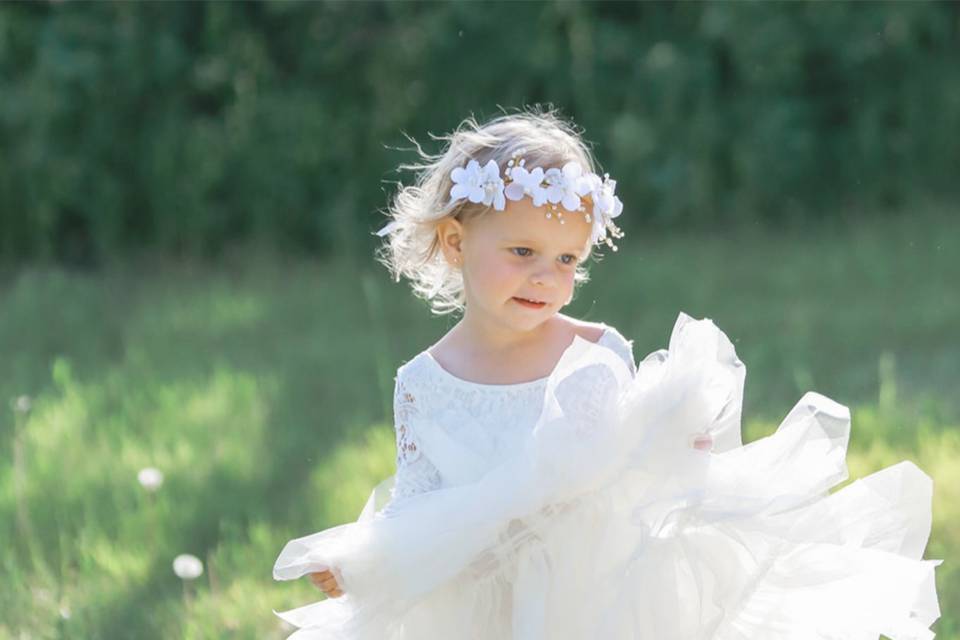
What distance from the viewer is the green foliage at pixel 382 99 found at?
741 cm

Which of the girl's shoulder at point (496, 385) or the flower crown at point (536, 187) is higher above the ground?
the flower crown at point (536, 187)

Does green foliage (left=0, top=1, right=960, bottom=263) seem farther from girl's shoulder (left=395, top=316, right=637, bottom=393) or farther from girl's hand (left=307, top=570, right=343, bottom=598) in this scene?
girl's hand (left=307, top=570, right=343, bottom=598)

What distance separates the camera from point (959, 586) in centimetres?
339

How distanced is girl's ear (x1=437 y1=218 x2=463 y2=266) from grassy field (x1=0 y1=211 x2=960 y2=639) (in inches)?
43.8

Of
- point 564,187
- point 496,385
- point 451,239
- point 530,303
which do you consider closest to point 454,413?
point 496,385

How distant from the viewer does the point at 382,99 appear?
755 cm

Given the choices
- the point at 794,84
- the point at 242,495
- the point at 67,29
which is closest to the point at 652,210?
the point at 794,84

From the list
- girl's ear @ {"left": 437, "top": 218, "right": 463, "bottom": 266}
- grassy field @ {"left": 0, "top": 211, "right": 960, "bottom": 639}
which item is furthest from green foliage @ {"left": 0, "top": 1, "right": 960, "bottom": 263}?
girl's ear @ {"left": 437, "top": 218, "right": 463, "bottom": 266}

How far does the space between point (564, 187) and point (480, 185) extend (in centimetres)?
15

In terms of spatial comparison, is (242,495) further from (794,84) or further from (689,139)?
(794,84)

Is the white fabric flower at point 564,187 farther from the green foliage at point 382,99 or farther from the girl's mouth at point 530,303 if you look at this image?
the green foliage at point 382,99

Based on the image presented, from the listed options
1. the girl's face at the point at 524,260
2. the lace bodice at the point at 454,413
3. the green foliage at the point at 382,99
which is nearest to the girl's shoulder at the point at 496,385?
→ the lace bodice at the point at 454,413

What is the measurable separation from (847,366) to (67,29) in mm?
4258

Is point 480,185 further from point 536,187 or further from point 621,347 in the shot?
point 621,347
